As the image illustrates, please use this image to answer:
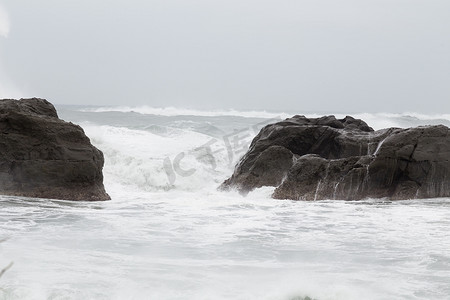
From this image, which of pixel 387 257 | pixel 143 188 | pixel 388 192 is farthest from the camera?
pixel 143 188

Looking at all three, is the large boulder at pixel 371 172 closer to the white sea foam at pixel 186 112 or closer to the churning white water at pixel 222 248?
the churning white water at pixel 222 248

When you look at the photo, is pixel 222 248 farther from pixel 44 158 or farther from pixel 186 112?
pixel 186 112

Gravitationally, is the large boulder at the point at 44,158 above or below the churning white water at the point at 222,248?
above

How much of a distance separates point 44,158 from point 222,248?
4.74m

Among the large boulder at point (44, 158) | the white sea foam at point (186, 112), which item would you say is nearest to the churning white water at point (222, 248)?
the large boulder at point (44, 158)

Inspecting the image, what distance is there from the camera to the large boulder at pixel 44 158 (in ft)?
32.2

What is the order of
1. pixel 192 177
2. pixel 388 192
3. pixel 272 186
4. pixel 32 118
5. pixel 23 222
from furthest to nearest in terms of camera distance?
pixel 192 177 → pixel 272 186 → pixel 388 192 → pixel 32 118 → pixel 23 222

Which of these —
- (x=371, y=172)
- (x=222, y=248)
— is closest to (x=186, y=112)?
(x=371, y=172)

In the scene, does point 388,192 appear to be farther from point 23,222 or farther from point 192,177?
point 23,222

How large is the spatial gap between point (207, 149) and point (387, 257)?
12.6 metres

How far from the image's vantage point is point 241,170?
13.0 m

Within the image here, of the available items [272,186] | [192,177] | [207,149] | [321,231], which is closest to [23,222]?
[321,231]

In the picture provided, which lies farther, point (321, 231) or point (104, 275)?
point (321, 231)

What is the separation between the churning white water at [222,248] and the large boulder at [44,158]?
1.28ft
